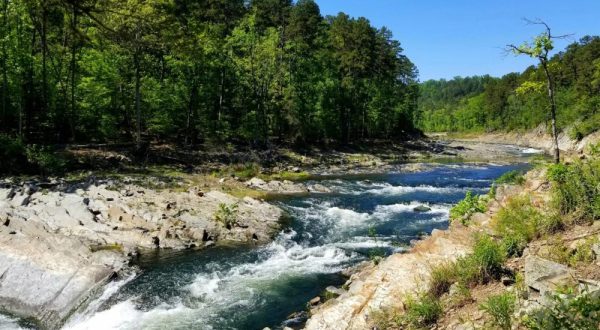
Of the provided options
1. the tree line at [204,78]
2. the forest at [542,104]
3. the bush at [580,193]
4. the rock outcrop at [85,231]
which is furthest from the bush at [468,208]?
the tree line at [204,78]

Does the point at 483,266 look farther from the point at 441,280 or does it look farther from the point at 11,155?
the point at 11,155

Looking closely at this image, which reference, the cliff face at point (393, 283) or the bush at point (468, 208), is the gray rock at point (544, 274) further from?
the bush at point (468, 208)

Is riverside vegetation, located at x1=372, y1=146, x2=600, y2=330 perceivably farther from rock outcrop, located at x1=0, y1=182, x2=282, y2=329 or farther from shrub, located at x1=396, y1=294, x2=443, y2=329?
rock outcrop, located at x1=0, y1=182, x2=282, y2=329

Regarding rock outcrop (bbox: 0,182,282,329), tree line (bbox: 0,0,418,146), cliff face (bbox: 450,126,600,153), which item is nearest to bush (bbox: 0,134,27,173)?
tree line (bbox: 0,0,418,146)

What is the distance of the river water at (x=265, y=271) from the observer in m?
13.1

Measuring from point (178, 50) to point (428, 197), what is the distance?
82.8 feet

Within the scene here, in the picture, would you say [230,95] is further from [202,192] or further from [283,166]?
[202,192]

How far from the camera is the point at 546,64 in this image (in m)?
22.4

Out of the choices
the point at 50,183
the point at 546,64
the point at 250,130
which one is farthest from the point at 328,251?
the point at 250,130

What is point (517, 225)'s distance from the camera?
10.4 metres

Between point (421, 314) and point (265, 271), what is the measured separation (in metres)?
9.28

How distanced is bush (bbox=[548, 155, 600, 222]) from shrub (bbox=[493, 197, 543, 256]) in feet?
2.04

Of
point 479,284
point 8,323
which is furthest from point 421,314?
point 8,323

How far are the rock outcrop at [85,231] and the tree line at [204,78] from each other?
17.5 feet
